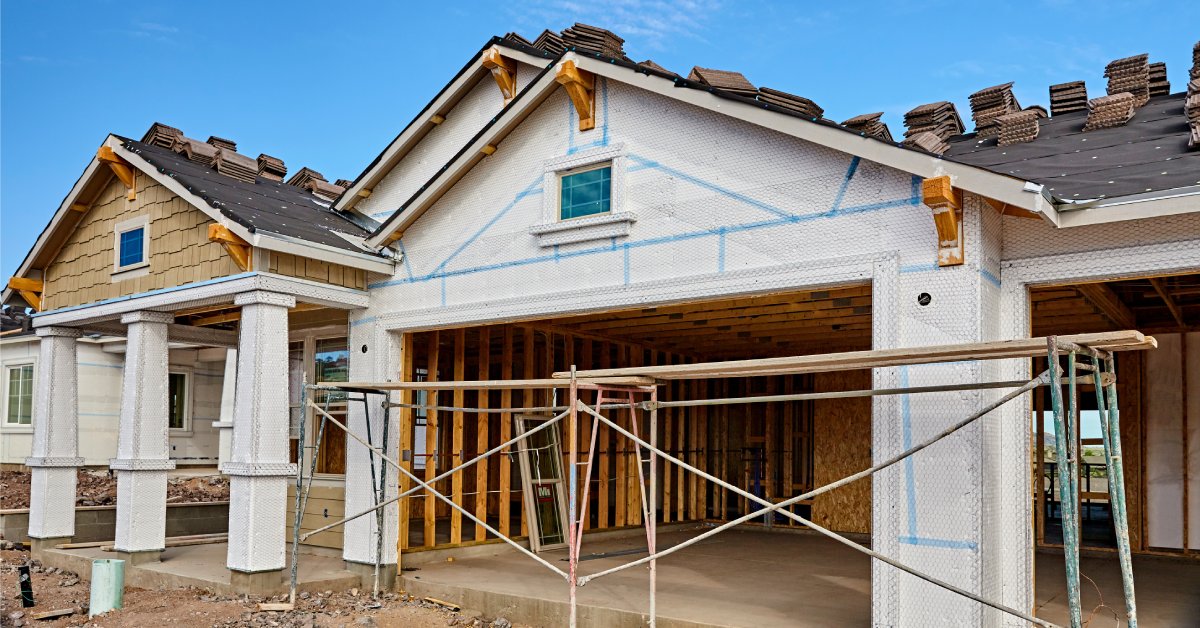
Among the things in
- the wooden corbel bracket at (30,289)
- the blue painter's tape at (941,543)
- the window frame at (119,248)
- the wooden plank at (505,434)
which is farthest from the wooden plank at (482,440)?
the wooden corbel bracket at (30,289)

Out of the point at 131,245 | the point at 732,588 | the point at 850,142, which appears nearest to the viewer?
the point at 850,142

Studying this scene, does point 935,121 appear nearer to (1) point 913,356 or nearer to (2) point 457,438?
(1) point 913,356

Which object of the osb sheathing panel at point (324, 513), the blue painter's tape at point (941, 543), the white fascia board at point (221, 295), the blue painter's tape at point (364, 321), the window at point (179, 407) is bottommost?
the osb sheathing panel at point (324, 513)

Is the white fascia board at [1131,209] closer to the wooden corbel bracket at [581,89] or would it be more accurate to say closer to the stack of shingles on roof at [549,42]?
the wooden corbel bracket at [581,89]

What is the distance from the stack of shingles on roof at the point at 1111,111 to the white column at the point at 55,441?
13.5 m

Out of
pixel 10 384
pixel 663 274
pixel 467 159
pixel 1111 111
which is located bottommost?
pixel 10 384

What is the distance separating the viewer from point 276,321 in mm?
10898

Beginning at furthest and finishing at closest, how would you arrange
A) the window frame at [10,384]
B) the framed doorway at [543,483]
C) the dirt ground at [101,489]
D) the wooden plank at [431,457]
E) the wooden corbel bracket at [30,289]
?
1. the window frame at [10,384]
2. the dirt ground at [101,489]
3. the wooden corbel bracket at [30,289]
4. the framed doorway at [543,483]
5. the wooden plank at [431,457]

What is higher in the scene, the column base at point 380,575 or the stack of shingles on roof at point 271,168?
the stack of shingles on roof at point 271,168

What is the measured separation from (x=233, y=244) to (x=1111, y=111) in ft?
31.1

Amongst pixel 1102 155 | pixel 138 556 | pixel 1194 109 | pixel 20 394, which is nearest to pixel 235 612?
pixel 138 556

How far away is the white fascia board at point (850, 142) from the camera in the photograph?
7.09 meters

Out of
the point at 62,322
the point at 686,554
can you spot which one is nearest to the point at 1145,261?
the point at 686,554

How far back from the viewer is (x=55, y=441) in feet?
45.0
